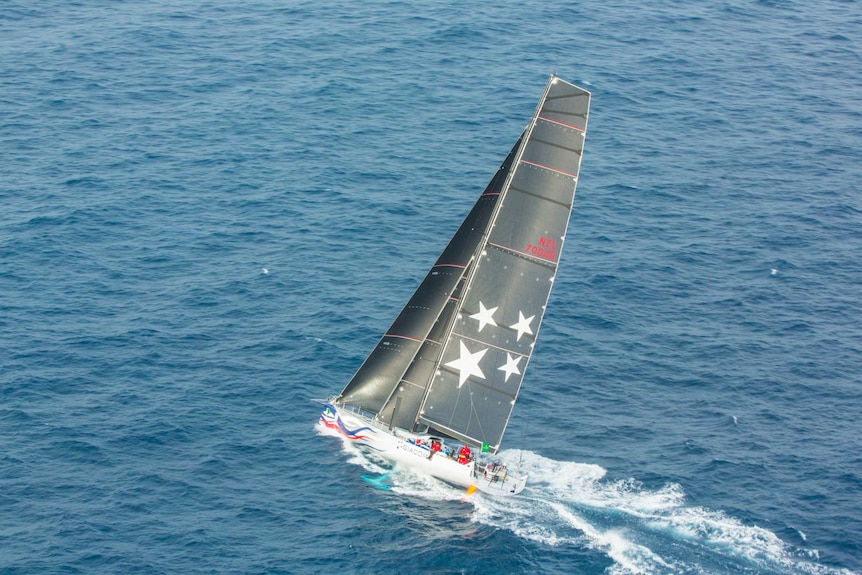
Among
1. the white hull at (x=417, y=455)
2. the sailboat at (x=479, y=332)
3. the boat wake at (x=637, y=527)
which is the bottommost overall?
the boat wake at (x=637, y=527)

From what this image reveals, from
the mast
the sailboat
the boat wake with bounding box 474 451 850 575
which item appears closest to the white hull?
the sailboat

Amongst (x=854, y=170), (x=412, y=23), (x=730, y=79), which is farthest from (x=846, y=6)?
(x=412, y=23)

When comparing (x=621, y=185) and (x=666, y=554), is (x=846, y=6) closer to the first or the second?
(x=621, y=185)

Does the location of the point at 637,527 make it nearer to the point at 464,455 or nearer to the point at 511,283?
the point at 464,455

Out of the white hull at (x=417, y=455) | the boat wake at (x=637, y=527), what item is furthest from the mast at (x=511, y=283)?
the boat wake at (x=637, y=527)

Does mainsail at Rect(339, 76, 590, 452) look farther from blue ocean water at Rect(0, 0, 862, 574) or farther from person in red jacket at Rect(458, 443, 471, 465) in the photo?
blue ocean water at Rect(0, 0, 862, 574)

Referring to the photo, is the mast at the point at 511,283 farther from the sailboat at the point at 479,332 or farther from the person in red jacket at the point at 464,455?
the person in red jacket at the point at 464,455
